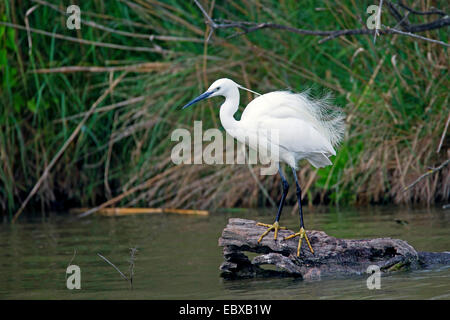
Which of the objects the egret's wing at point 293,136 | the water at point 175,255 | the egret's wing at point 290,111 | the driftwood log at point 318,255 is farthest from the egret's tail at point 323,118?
the driftwood log at point 318,255

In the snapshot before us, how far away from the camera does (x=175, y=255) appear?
540 centimetres

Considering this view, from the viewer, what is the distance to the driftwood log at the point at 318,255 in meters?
4.21

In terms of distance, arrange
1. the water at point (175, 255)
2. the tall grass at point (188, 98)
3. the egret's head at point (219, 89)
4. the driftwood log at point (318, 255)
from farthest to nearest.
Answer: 1. the tall grass at point (188, 98)
2. the egret's head at point (219, 89)
3. the driftwood log at point (318, 255)
4. the water at point (175, 255)

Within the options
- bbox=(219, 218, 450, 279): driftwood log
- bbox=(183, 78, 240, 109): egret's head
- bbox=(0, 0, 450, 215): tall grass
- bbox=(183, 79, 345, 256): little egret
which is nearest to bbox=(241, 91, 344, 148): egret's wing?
bbox=(183, 79, 345, 256): little egret

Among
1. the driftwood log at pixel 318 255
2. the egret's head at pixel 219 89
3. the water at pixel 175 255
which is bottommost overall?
the water at pixel 175 255

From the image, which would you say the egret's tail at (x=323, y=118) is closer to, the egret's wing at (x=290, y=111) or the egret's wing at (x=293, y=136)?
the egret's wing at (x=290, y=111)

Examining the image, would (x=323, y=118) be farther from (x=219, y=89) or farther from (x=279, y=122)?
(x=219, y=89)

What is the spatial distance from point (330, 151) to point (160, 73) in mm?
3953

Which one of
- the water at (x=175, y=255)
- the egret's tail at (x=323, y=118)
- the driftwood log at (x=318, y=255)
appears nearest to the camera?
the water at (x=175, y=255)

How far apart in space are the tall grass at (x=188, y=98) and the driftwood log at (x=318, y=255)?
9.61ft

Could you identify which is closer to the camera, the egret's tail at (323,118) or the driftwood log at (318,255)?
the driftwood log at (318,255)

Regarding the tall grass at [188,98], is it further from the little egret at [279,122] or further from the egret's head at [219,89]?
the egret's head at [219,89]

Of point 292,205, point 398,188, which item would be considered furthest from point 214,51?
point 398,188

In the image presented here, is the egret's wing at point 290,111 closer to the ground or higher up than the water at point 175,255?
higher up
